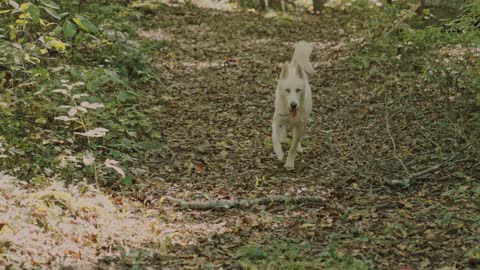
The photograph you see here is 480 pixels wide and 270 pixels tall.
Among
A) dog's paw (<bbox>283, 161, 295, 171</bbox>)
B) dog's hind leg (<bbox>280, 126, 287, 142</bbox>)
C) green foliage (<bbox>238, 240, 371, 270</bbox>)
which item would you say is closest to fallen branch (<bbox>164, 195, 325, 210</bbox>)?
green foliage (<bbox>238, 240, 371, 270</bbox>)

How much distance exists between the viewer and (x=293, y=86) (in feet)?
25.8

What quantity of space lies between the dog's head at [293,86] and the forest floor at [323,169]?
0.88 meters

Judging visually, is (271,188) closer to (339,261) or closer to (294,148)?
(294,148)

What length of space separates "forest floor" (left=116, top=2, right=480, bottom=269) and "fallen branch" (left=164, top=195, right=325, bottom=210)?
0.09 meters

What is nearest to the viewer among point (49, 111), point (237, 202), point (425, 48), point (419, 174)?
point (237, 202)

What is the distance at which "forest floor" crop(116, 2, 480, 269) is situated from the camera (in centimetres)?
525

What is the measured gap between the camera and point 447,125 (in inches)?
314

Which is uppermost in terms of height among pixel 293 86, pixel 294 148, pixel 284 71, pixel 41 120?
pixel 284 71

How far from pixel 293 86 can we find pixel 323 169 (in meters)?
1.23

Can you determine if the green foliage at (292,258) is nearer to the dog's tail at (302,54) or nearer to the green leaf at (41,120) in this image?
the green leaf at (41,120)

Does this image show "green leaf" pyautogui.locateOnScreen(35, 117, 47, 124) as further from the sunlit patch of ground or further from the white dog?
the white dog

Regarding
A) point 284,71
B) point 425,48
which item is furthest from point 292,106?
point 425,48

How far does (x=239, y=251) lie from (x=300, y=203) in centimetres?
152

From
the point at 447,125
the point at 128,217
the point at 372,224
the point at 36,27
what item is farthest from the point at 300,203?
the point at 36,27
